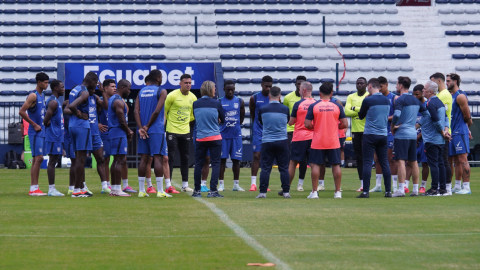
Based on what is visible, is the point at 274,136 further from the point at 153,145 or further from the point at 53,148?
the point at 53,148

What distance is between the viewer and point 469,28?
27031 millimetres

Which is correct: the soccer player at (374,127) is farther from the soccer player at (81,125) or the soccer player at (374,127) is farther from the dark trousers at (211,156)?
the soccer player at (81,125)

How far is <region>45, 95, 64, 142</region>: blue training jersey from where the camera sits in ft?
38.2

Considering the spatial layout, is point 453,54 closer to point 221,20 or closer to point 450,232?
point 221,20

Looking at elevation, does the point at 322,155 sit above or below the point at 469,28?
below

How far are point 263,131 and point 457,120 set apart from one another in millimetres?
3607

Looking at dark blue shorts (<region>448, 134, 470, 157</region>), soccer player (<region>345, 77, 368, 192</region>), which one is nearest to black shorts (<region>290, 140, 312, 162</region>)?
soccer player (<region>345, 77, 368, 192</region>)

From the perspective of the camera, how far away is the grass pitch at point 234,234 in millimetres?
5469

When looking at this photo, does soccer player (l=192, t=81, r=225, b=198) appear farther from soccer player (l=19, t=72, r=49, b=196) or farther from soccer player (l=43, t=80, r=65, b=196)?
soccer player (l=19, t=72, r=49, b=196)

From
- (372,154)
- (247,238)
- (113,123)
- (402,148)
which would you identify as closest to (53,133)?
(113,123)

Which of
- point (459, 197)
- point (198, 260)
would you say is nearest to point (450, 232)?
point (198, 260)

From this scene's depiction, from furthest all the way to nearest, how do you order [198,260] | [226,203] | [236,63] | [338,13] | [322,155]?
1. [338,13]
2. [236,63]
3. [322,155]
4. [226,203]
5. [198,260]

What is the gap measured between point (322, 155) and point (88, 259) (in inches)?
237

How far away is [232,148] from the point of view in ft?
43.1
